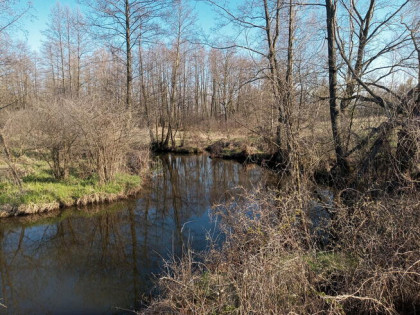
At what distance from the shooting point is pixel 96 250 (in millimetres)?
7625

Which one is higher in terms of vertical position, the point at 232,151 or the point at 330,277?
the point at 232,151

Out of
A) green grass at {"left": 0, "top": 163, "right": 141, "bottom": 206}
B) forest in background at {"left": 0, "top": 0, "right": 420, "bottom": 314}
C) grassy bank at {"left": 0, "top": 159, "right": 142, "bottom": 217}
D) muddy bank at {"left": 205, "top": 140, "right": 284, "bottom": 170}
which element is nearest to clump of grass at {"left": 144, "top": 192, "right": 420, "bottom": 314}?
forest in background at {"left": 0, "top": 0, "right": 420, "bottom": 314}

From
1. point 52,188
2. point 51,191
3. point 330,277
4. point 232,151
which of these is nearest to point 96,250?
point 51,191

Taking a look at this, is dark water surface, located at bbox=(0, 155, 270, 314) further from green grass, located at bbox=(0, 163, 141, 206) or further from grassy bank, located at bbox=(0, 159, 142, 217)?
green grass, located at bbox=(0, 163, 141, 206)

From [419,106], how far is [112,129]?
32.1ft

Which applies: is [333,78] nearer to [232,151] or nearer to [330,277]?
[330,277]

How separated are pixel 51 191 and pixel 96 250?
395 centimetres

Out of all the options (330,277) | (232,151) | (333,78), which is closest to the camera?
(330,277)

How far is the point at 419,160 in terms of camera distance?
14.5 feet

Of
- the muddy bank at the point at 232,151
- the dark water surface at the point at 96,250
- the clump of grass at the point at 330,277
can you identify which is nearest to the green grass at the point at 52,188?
the dark water surface at the point at 96,250

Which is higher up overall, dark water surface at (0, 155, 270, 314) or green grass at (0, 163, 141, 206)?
green grass at (0, 163, 141, 206)

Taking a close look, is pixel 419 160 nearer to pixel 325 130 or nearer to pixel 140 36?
pixel 325 130

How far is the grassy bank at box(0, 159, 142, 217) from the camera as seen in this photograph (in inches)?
369

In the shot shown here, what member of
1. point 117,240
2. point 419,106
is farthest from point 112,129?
point 419,106
